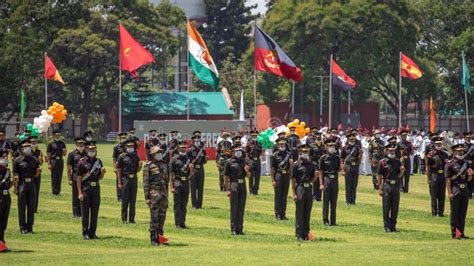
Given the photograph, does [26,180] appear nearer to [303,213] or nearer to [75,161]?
[75,161]

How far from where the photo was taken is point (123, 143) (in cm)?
3095

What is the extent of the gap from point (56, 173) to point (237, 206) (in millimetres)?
10987

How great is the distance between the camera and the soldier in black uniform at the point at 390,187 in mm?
27812

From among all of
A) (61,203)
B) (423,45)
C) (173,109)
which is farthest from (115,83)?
(61,203)

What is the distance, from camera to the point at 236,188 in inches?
1075

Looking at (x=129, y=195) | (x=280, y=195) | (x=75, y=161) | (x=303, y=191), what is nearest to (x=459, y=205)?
(x=303, y=191)

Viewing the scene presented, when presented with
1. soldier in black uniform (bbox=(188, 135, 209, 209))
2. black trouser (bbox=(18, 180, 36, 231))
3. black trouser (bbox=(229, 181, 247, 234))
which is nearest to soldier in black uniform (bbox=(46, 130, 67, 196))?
soldier in black uniform (bbox=(188, 135, 209, 209))

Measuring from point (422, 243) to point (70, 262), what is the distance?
7.87 m

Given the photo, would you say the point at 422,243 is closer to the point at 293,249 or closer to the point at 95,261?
the point at 293,249

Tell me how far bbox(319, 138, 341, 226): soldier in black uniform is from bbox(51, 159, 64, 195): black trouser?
9731mm

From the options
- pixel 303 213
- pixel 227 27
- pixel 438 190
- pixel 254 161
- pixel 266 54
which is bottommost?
pixel 303 213

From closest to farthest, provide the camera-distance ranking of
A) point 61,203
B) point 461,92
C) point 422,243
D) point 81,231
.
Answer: point 422,243, point 81,231, point 61,203, point 461,92

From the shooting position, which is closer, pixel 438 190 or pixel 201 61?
pixel 438 190

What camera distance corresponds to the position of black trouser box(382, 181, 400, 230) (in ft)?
91.4
